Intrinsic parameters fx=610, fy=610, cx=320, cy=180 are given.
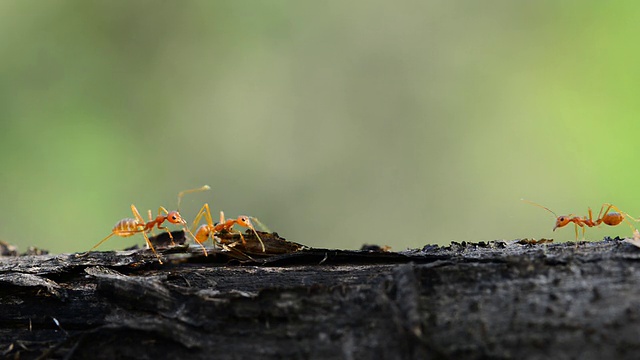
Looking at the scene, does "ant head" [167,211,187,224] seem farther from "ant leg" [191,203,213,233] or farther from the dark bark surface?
the dark bark surface

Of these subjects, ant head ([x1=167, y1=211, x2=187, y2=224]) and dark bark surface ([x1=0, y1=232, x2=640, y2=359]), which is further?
ant head ([x1=167, y1=211, x2=187, y2=224])

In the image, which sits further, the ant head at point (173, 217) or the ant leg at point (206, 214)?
the ant head at point (173, 217)

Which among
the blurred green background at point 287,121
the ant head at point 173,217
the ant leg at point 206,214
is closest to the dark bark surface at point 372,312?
the ant leg at point 206,214

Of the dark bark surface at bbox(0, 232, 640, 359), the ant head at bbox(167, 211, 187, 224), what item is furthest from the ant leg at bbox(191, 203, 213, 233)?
the dark bark surface at bbox(0, 232, 640, 359)

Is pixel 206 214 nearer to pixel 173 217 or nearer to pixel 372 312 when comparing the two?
pixel 173 217

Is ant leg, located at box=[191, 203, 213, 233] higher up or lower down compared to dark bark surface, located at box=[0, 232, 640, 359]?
higher up

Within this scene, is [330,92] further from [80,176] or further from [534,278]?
[534,278]

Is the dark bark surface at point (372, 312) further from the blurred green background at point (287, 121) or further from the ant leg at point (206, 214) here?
the blurred green background at point (287, 121)

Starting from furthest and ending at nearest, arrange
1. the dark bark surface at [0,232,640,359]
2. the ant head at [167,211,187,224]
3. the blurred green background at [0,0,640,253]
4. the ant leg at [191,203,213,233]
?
the blurred green background at [0,0,640,253]
the ant head at [167,211,187,224]
the ant leg at [191,203,213,233]
the dark bark surface at [0,232,640,359]

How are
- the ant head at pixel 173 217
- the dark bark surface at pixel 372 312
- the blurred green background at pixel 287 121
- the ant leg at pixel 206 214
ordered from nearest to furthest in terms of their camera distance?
1. the dark bark surface at pixel 372 312
2. the ant leg at pixel 206 214
3. the ant head at pixel 173 217
4. the blurred green background at pixel 287 121
